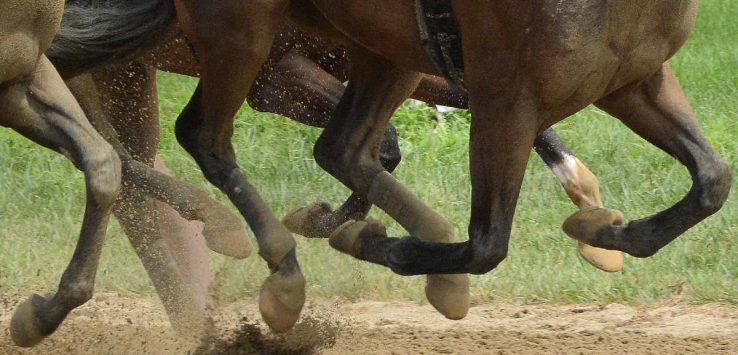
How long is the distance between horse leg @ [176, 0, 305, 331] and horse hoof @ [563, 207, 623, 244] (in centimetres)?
83

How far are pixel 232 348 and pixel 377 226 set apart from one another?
675mm

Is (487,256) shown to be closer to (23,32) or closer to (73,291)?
(73,291)

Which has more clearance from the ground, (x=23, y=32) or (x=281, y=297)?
(x=23, y=32)

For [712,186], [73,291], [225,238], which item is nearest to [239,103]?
[225,238]

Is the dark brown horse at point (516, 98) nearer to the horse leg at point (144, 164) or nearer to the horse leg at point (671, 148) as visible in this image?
the horse leg at point (671, 148)

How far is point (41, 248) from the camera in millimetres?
6020

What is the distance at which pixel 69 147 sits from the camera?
380cm

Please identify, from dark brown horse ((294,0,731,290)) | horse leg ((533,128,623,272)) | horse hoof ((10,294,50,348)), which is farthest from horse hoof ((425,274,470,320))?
horse hoof ((10,294,50,348))

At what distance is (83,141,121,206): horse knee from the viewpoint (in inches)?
150

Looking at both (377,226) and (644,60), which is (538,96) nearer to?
(644,60)

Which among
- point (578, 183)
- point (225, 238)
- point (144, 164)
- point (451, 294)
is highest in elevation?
point (578, 183)

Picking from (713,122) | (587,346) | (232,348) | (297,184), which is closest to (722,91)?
(713,122)

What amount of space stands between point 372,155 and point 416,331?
30.2 inches

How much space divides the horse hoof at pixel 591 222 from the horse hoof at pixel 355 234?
0.57 meters
